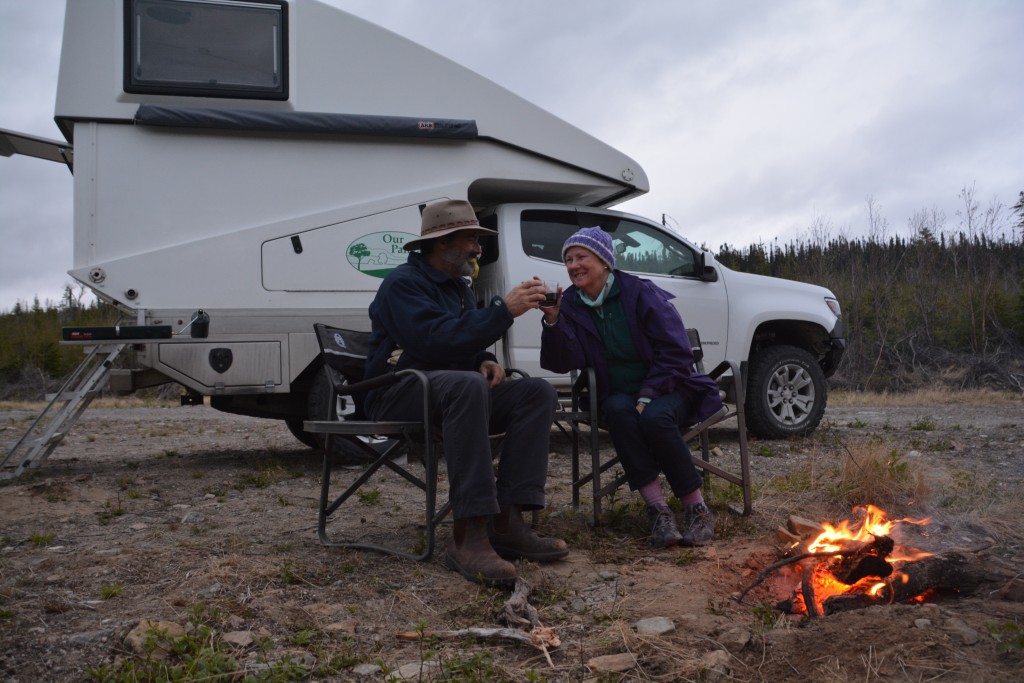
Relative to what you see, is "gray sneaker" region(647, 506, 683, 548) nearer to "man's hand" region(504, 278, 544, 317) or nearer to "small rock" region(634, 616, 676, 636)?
"small rock" region(634, 616, 676, 636)

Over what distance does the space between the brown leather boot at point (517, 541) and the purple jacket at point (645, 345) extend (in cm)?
82

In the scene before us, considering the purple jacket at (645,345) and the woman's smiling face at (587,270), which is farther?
the woman's smiling face at (587,270)

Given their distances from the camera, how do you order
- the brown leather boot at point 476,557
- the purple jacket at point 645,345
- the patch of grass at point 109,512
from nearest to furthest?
the brown leather boot at point 476,557
the purple jacket at point 645,345
the patch of grass at point 109,512

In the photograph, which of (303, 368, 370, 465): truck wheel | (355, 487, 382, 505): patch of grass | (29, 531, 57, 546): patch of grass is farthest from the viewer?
(303, 368, 370, 465): truck wheel

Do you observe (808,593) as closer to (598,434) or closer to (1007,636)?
(1007,636)

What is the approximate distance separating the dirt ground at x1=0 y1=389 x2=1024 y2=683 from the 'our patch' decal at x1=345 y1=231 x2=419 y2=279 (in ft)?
5.01

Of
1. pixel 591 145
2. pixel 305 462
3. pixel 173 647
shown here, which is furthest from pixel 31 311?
pixel 173 647

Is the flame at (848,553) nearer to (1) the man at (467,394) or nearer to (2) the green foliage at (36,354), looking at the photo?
(1) the man at (467,394)

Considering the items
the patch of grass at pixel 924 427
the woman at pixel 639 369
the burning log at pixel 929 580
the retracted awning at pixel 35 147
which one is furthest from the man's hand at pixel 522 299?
the patch of grass at pixel 924 427

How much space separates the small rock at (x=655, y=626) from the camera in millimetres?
2408

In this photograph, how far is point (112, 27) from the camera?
522 cm

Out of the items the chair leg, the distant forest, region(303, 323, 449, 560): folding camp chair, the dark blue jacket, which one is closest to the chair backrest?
region(303, 323, 449, 560): folding camp chair

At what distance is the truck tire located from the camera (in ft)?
21.7

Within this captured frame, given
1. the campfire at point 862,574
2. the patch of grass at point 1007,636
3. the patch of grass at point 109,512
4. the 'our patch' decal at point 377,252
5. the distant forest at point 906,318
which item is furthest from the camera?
the distant forest at point 906,318
